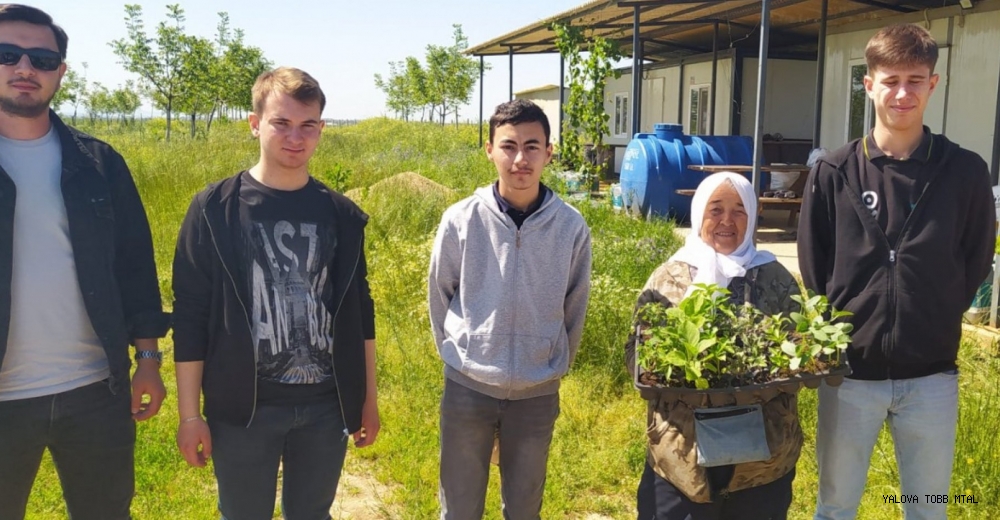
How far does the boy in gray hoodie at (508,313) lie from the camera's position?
2.41 m

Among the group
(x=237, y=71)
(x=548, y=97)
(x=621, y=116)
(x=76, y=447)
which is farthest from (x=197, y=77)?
(x=76, y=447)

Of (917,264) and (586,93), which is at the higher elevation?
(586,93)

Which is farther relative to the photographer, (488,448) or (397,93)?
(397,93)

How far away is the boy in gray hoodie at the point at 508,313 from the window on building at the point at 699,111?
50.8 ft

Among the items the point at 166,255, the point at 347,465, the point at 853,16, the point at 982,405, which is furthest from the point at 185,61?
the point at 982,405

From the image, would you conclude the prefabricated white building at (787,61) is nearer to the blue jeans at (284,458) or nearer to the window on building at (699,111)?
the window on building at (699,111)

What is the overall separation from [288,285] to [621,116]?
65.4 ft

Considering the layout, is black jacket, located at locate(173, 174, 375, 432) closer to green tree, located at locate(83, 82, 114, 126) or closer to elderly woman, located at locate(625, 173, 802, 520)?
elderly woman, located at locate(625, 173, 802, 520)

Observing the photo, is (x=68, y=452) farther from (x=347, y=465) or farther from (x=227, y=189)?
(x=347, y=465)

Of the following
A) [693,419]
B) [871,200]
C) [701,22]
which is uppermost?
[701,22]

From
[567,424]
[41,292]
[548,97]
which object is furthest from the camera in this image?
[548,97]

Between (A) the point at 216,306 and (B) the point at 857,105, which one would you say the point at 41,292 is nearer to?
(A) the point at 216,306

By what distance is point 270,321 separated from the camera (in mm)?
2252

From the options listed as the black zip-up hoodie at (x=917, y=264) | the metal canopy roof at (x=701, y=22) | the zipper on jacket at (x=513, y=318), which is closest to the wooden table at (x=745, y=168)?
the metal canopy roof at (x=701, y=22)
